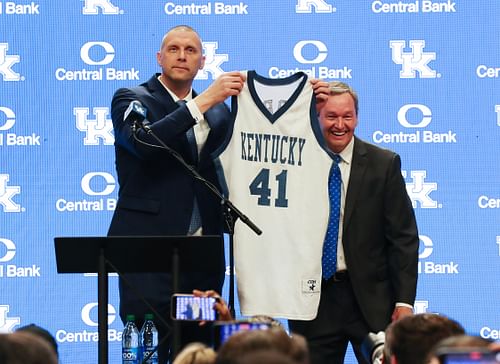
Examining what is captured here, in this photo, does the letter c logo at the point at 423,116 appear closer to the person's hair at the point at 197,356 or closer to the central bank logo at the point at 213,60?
the central bank logo at the point at 213,60

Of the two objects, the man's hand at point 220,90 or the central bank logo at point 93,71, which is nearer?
the man's hand at point 220,90

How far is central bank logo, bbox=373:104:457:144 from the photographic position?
676cm

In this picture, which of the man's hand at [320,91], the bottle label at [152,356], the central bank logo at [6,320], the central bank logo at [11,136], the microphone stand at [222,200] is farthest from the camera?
the central bank logo at [11,136]

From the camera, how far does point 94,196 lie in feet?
22.0

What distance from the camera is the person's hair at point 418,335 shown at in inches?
137

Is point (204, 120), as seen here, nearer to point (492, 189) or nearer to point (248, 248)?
point (248, 248)

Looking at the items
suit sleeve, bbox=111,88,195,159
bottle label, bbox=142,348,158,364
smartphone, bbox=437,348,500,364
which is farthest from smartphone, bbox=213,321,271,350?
suit sleeve, bbox=111,88,195,159

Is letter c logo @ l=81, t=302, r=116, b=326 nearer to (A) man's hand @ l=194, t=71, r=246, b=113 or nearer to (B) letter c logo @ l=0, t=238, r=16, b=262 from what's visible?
(B) letter c logo @ l=0, t=238, r=16, b=262

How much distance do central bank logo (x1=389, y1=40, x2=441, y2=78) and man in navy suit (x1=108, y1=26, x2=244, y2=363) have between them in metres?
1.78

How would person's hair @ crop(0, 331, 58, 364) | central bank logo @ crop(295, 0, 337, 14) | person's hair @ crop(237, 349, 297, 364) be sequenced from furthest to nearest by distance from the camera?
A: central bank logo @ crop(295, 0, 337, 14)
person's hair @ crop(0, 331, 58, 364)
person's hair @ crop(237, 349, 297, 364)

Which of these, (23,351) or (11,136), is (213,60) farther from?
(23,351)

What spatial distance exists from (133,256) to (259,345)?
80.8 inches

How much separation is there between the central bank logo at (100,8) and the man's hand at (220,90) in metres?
1.74

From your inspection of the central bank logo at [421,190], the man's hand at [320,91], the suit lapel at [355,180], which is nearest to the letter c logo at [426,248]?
the central bank logo at [421,190]
